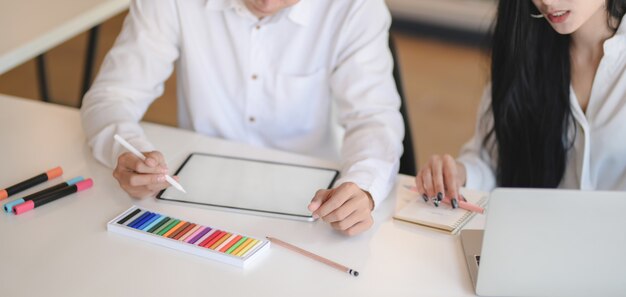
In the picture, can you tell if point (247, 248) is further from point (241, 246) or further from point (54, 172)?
point (54, 172)

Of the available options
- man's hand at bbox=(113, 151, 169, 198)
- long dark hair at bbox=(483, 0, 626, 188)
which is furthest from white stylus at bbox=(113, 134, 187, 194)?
long dark hair at bbox=(483, 0, 626, 188)

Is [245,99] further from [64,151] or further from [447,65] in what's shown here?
[447,65]

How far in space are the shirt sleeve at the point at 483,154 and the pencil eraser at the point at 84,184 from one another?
76 centimetres

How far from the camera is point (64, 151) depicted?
5.39ft

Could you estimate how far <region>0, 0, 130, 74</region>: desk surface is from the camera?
1963mm

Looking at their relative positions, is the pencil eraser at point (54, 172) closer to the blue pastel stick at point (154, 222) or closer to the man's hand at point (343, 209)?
the blue pastel stick at point (154, 222)

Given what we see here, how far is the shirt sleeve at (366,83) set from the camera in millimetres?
1679

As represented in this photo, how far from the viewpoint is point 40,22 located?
6.82 ft

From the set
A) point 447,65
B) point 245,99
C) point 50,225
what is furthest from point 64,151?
point 447,65

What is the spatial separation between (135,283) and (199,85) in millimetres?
741

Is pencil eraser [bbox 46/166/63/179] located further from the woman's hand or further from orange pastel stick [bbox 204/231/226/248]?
the woman's hand

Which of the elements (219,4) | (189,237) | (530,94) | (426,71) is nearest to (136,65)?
(219,4)

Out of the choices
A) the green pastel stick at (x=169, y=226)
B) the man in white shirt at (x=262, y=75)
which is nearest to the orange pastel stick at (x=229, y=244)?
the green pastel stick at (x=169, y=226)

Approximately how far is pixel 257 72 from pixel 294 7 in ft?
0.59
